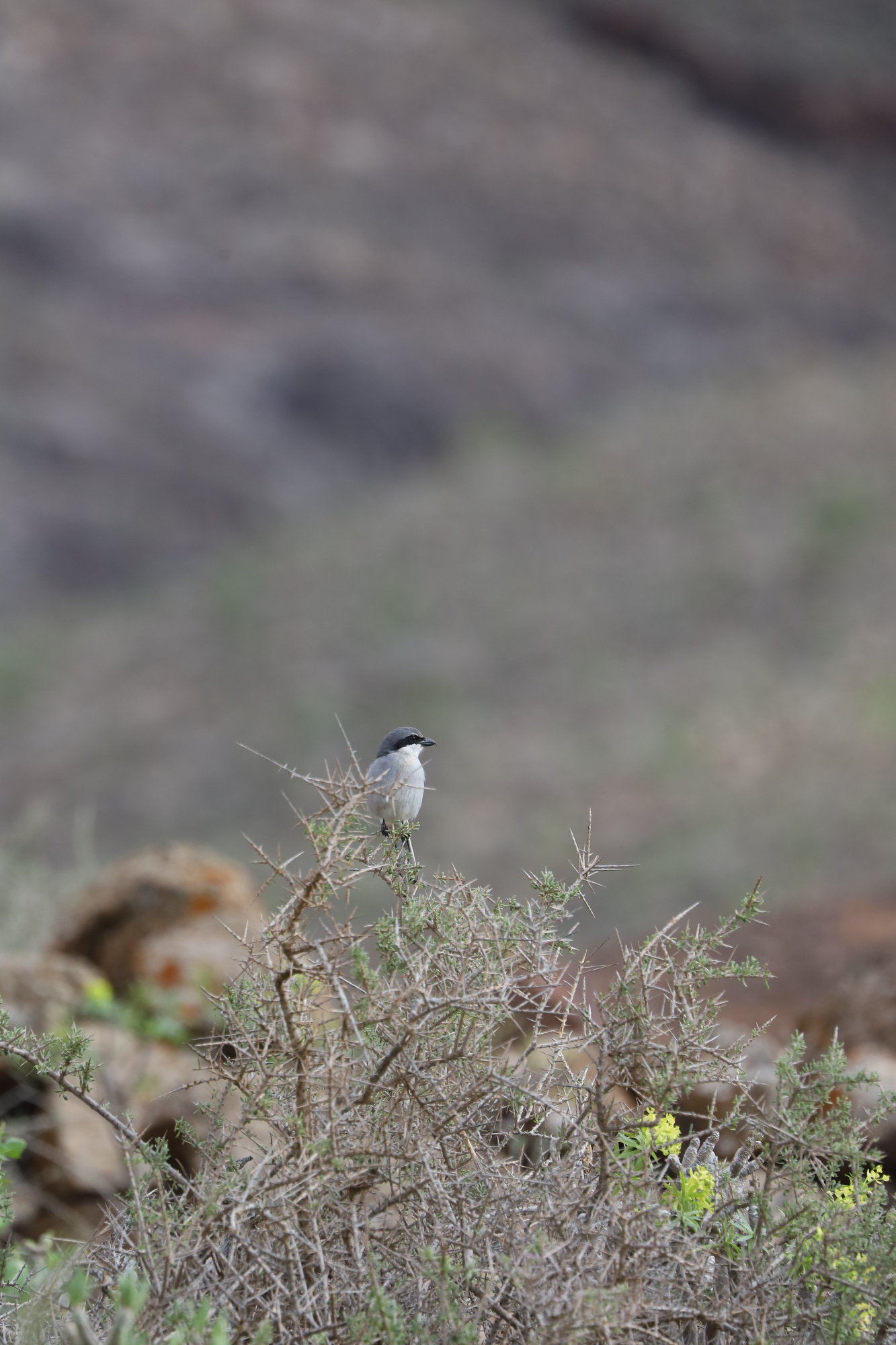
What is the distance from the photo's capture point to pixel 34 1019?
5953 mm

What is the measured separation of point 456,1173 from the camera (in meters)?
2.72

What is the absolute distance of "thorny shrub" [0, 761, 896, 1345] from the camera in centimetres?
258

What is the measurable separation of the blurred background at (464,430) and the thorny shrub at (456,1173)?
6692mm

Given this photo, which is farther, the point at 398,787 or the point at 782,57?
the point at 782,57

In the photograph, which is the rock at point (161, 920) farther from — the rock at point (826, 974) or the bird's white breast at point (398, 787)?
the bird's white breast at point (398, 787)

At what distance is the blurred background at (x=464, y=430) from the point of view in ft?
57.2

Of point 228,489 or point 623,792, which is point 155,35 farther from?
point 623,792

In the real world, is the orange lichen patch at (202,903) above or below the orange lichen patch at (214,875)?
below

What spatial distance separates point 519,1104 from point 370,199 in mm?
31805

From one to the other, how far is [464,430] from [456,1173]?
2681 centimetres

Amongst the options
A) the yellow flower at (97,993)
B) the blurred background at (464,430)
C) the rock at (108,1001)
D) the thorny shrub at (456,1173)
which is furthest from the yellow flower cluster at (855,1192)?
the blurred background at (464,430)

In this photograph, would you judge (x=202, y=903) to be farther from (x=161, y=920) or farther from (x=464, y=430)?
(x=464, y=430)

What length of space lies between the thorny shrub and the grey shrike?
466 mm

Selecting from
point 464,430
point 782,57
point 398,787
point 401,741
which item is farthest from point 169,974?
point 782,57
